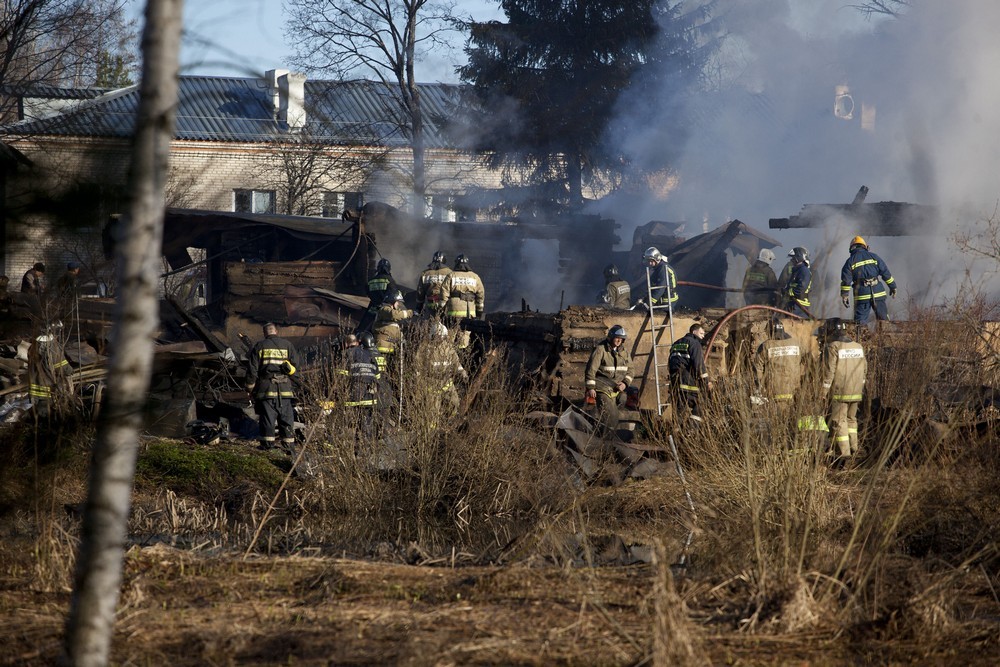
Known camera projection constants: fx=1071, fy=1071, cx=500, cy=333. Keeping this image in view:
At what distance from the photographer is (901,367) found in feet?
37.6

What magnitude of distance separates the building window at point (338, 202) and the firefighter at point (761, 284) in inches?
555

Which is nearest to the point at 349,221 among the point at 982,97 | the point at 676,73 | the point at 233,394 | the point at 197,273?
the point at 197,273

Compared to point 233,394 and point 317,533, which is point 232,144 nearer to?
point 233,394

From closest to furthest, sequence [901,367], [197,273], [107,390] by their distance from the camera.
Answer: [107,390] → [901,367] → [197,273]

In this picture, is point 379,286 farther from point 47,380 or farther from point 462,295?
point 47,380

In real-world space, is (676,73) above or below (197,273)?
above

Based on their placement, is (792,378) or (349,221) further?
(349,221)

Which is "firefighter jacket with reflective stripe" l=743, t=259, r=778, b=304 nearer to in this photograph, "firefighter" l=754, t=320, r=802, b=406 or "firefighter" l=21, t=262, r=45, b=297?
"firefighter" l=754, t=320, r=802, b=406

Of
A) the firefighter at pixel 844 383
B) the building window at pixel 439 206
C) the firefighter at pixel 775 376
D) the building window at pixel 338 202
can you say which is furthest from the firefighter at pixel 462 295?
the building window at pixel 338 202

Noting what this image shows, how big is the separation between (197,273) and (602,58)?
44.0 ft

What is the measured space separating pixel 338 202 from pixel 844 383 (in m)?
23.9

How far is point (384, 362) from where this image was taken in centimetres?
1227

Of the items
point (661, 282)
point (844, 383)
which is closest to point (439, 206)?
point (661, 282)

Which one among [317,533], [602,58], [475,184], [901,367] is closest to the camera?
[317,533]
